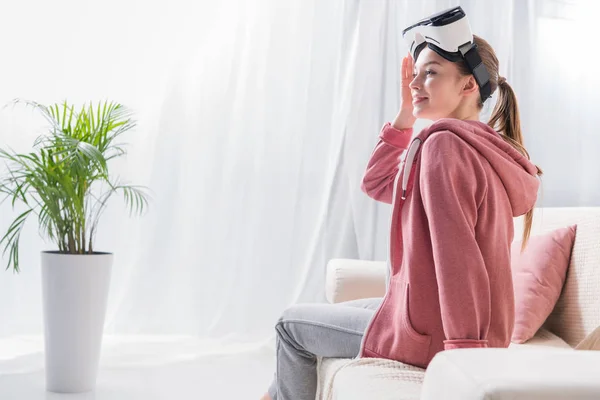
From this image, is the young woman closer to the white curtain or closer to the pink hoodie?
the pink hoodie

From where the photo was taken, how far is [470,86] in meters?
1.60

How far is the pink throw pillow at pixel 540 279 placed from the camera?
2129 mm

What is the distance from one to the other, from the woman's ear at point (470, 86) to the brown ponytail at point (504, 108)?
0.04 meters

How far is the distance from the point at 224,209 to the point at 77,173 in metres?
1.03

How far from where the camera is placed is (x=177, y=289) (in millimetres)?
3477

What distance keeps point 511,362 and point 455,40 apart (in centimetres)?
89

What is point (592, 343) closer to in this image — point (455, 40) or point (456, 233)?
point (456, 233)

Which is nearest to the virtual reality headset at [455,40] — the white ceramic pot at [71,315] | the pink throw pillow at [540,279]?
the pink throw pillow at [540,279]

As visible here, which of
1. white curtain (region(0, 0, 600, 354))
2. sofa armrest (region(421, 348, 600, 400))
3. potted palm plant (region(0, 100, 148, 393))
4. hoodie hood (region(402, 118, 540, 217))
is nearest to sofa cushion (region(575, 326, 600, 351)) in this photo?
hoodie hood (region(402, 118, 540, 217))

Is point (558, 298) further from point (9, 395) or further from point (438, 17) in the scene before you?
point (9, 395)

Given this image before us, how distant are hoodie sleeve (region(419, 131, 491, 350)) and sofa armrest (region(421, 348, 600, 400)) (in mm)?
339

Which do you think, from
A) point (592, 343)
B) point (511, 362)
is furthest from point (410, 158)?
point (511, 362)

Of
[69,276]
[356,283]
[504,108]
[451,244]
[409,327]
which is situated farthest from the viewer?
[69,276]

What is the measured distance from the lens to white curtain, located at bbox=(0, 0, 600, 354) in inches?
129
